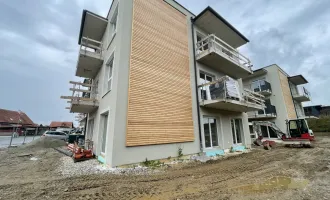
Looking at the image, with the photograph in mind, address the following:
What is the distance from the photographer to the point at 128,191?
3594mm

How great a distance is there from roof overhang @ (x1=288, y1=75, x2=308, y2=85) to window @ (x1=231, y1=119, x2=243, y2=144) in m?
20.2

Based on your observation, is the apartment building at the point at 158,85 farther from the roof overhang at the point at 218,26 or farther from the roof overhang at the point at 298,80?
the roof overhang at the point at 298,80

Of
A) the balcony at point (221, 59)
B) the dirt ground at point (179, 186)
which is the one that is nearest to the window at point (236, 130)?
the balcony at point (221, 59)

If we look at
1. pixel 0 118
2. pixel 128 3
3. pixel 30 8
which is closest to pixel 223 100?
pixel 128 3

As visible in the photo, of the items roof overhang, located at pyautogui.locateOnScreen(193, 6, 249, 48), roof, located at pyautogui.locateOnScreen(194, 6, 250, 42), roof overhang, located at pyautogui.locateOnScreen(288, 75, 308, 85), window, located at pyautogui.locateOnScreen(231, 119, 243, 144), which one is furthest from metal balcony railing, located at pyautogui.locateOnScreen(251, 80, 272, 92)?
window, located at pyautogui.locateOnScreen(231, 119, 243, 144)

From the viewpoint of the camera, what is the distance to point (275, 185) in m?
4.03

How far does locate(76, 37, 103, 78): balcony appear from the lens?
887cm

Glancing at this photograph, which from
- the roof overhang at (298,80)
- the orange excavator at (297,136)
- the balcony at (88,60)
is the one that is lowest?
the orange excavator at (297,136)

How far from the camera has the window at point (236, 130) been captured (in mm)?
11130

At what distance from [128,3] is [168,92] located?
5.28 m

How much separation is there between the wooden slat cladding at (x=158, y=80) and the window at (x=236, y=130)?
4951 mm

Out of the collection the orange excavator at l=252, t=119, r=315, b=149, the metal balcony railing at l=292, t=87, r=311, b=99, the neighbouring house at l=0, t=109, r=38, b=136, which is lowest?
the orange excavator at l=252, t=119, r=315, b=149

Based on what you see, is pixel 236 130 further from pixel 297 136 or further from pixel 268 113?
pixel 268 113

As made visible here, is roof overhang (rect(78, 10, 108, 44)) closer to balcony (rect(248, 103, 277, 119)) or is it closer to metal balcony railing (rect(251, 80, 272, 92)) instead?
balcony (rect(248, 103, 277, 119))
